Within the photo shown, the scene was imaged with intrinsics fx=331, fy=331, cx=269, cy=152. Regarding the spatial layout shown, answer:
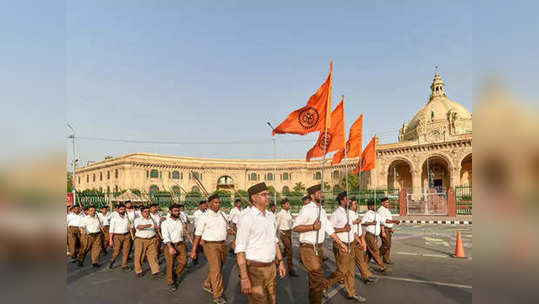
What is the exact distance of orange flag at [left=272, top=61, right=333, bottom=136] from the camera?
7547 millimetres

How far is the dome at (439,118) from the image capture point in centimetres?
4978

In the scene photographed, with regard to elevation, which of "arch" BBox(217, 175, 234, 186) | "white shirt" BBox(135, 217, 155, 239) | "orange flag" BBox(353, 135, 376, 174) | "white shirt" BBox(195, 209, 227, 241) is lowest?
"arch" BBox(217, 175, 234, 186)

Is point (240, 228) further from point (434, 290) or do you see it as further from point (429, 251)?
point (429, 251)

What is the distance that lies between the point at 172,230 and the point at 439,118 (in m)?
57.1

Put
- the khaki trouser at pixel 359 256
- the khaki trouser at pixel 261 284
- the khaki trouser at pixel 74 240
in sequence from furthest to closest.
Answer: the khaki trouser at pixel 74 240
the khaki trouser at pixel 359 256
the khaki trouser at pixel 261 284

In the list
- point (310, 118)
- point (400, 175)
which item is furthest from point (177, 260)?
point (400, 175)

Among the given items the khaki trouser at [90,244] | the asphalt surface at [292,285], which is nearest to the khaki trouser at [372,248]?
the asphalt surface at [292,285]

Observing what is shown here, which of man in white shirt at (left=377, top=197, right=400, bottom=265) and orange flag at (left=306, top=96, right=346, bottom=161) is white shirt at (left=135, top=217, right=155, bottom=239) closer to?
orange flag at (left=306, top=96, right=346, bottom=161)

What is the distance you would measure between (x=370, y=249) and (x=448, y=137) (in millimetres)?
41085

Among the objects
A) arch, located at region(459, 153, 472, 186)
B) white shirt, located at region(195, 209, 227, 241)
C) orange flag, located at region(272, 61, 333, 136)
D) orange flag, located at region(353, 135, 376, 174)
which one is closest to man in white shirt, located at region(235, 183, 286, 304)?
white shirt, located at region(195, 209, 227, 241)

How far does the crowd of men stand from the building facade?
25073 mm

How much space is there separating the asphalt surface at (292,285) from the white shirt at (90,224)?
104 cm

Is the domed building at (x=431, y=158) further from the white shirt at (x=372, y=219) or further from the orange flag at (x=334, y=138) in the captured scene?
the white shirt at (x=372, y=219)
